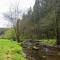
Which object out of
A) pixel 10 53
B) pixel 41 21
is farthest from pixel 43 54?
pixel 41 21

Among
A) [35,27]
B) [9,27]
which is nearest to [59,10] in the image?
[35,27]

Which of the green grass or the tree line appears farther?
the tree line

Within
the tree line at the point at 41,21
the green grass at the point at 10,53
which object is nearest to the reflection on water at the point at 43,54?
the green grass at the point at 10,53

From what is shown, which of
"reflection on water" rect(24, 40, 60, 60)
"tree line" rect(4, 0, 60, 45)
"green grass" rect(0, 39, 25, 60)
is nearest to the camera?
"green grass" rect(0, 39, 25, 60)

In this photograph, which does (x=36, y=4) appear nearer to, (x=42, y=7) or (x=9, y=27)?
(x=42, y=7)

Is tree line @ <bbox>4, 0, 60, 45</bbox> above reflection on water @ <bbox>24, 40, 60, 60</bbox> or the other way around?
above

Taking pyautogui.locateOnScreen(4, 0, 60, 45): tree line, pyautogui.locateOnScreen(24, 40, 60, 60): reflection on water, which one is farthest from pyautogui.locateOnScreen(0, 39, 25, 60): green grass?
pyautogui.locateOnScreen(4, 0, 60, 45): tree line

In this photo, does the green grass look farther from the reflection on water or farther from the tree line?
the tree line

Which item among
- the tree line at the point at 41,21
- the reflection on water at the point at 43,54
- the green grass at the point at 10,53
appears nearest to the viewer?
the green grass at the point at 10,53

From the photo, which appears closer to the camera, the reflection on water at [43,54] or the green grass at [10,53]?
the green grass at [10,53]

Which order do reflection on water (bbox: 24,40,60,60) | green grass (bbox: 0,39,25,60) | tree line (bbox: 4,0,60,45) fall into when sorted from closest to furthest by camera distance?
1. green grass (bbox: 0,39,25,60)
2. reflection on water (bbox: 24,40,60,60)
3. tree line (bbox: 4,0,60,45)

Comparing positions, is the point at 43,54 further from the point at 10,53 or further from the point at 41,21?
the point at 41,21

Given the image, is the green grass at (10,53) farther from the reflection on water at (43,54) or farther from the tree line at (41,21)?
the tree line at (41,21)

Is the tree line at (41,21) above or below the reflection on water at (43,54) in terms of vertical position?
above
